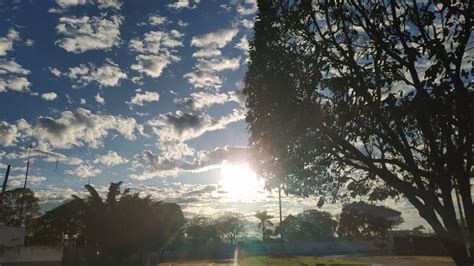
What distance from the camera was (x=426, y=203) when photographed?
9305mm

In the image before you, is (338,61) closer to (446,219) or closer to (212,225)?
(446,219)

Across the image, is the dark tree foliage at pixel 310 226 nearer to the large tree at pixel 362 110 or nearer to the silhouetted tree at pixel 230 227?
the silhouetted tree at pixel 230 227

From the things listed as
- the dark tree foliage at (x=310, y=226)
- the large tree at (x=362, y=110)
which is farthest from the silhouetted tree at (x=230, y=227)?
the large tree at (x=362, y=110)

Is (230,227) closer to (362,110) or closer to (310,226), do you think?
(310,226)

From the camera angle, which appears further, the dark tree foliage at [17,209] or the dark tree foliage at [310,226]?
the dark tree foliage at [310,226]

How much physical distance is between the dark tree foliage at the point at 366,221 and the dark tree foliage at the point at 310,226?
27.7 feet

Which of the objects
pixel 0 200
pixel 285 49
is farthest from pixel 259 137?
pixel 0 200

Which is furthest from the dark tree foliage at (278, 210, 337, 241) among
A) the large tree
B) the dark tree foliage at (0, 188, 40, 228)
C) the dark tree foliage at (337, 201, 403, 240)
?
the large tree

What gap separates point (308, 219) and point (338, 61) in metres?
115

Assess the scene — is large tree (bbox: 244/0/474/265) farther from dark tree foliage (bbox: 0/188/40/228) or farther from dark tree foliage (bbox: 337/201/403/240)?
dark tree foliage (bbox: 337/201/403/240)

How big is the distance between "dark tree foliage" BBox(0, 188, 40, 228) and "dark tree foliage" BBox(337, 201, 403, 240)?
65420mm

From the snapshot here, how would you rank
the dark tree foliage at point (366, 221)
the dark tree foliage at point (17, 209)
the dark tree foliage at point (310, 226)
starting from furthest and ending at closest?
1. the dark tree foliage at point (310, 226)
2. the dark tree foliage at point (366, 221)
3. the dark tree foliage at point (17, 209)

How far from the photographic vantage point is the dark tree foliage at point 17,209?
71.0 meters

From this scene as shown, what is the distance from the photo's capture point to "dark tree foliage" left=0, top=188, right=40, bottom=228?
71.0 m
